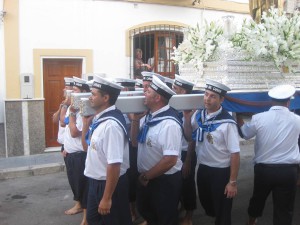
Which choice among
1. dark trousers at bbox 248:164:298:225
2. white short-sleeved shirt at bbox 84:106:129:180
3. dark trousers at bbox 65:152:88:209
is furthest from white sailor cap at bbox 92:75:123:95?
dark trousers at bbox 248:164:298:225

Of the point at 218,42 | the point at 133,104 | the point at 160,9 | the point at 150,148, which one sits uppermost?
the point at 160,9

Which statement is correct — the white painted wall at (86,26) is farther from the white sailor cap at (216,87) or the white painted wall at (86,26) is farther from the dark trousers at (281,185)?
the dark trousers at (281,185)

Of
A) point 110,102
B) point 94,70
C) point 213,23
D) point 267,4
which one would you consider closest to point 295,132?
point 213,23

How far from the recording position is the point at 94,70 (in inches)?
325

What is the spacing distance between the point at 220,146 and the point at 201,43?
3.92 feet

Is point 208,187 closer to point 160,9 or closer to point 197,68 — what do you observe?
point 197,68

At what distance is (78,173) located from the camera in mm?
4359

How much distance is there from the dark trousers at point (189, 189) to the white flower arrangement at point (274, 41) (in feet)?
4.40

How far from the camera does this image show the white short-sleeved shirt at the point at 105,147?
2.91 metres

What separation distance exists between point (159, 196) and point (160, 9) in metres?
6.24

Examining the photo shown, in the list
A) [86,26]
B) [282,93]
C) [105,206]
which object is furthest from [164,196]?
[86,26]

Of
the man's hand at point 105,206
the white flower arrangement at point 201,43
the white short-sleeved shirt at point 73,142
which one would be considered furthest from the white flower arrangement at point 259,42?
the man's hand at point 105,206

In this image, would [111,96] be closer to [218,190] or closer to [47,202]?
[218,190]

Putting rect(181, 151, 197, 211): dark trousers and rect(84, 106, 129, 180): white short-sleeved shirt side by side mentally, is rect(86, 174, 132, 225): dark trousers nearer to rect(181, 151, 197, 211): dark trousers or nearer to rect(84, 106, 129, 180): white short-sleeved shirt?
rect(84, 106, 129, 180): white short-sleeved shirt
